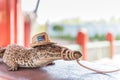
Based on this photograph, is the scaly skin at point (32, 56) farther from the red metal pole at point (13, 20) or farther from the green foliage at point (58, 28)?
the green foliage at point (58, 28)

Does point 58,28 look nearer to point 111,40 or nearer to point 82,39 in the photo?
point 82,39

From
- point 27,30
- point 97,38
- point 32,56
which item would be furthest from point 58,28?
point 32,56

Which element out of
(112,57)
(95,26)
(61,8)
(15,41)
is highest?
(61,8)

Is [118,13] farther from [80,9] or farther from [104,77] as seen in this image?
[104,77]

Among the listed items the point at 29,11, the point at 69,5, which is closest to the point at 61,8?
the point at 69,5

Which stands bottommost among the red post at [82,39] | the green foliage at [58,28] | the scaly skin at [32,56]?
the scaly skin at [32,56]

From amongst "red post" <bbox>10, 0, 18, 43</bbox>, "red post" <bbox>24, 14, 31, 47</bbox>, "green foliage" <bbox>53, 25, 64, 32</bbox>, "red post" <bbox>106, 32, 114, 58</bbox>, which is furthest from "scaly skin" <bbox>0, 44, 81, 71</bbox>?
"red post" <bbox>106, 32, 114, 58</bbox>

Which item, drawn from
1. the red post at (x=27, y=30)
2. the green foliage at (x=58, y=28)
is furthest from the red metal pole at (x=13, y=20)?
the green foliage at (x=58, y=28)
